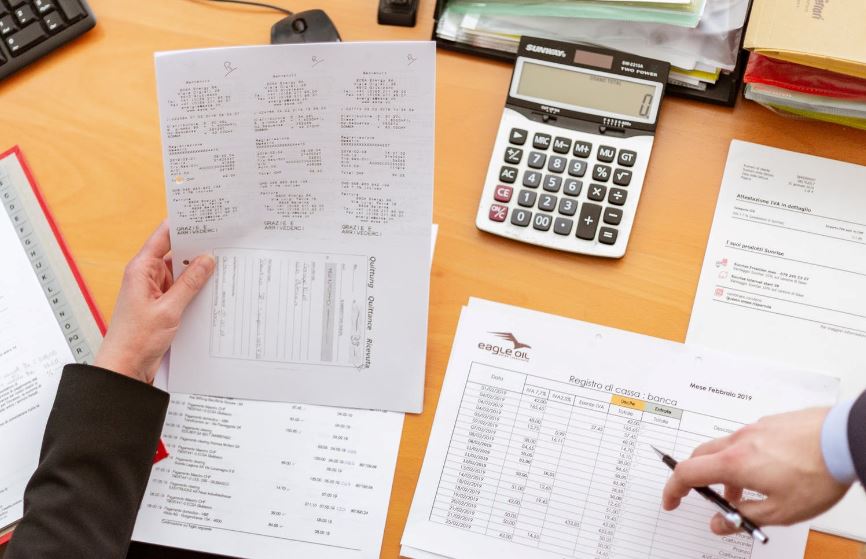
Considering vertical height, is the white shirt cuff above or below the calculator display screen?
below

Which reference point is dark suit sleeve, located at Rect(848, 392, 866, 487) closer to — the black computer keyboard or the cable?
the cable

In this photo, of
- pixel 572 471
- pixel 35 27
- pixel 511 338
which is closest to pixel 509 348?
pixel 511 338

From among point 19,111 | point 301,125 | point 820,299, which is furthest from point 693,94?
point 19,111

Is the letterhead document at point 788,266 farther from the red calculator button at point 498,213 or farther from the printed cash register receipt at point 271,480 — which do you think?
the printed cash register receipt at point 271,480

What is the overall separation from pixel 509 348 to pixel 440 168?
188 mm

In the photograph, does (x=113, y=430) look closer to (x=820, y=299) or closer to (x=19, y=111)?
(x=19, y=111)

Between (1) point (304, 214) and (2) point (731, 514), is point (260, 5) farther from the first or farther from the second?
(2) point (731, 514)

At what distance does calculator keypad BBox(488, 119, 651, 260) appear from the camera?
739 millimetres

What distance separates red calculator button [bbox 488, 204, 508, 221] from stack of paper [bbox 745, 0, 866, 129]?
0.82 ft

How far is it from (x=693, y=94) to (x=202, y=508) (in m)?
0.60

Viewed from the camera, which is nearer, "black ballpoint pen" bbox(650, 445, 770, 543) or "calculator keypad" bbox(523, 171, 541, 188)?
"black ballpoint pen" bbox(650, 445, 770, 543)

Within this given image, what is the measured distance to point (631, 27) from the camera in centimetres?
78

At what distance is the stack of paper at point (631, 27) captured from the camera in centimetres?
75

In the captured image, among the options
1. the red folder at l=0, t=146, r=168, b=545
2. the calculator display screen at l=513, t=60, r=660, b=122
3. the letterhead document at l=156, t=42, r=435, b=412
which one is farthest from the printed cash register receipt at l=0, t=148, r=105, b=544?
the calculator display screen at l=513, t=60, r=660, b=122
